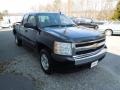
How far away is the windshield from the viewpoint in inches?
209

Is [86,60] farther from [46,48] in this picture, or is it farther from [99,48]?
[46,48]

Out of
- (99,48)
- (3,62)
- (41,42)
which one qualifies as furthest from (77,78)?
(3,62)

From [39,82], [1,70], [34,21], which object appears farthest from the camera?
[34,21]

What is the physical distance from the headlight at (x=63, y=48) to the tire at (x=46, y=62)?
416mm

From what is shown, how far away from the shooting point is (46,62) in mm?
4648

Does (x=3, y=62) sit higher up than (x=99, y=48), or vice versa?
(x=99, y=48)

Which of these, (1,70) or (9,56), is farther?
(9,56)

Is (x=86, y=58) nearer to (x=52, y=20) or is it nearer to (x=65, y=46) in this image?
(x=65, y=46)

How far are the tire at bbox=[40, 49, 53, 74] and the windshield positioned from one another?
40.0 inches

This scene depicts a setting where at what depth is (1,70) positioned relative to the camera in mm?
5184

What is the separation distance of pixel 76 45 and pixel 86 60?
470 millimetres

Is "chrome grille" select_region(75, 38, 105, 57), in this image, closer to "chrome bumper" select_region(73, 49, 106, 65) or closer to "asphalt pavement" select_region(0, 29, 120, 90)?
"chrome bumper" select_region(73, 49, 106, 65)

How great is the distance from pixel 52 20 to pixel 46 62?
1621 millimetres

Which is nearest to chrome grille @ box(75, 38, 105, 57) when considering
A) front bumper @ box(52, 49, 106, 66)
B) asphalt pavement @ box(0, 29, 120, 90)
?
front bumper @ box(52, 49, 106, 66)
